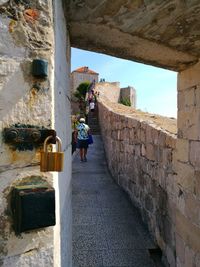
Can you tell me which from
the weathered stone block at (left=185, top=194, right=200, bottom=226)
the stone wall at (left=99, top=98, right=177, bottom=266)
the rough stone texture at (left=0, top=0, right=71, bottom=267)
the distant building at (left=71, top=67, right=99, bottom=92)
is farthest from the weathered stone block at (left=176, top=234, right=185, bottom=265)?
the distant building at (left=71, top=67, right=99, bottom=92)

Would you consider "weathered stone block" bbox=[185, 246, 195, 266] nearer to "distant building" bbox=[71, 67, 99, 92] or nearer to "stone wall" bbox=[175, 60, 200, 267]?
"stone wall" bbox=[175, 60, 200, 267]

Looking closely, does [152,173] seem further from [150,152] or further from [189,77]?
[189,77]

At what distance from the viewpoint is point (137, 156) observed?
17.8 feet

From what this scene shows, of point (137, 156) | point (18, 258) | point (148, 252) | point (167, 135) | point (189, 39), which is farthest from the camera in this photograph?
point (137, 156)

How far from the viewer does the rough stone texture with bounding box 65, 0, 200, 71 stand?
168 centimetres

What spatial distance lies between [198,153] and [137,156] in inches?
104

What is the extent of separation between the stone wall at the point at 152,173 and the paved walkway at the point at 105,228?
0.68 ft

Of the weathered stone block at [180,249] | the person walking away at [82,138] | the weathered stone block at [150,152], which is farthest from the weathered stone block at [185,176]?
the person walking away at [82,138]

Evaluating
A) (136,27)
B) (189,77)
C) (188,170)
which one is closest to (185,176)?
(188,170)

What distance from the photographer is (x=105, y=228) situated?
188 inches

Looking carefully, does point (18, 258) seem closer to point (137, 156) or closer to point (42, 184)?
point (42, 184)

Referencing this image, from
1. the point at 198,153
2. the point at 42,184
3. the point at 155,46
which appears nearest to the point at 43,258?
the point at 42,184

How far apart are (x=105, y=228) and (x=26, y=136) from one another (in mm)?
3907

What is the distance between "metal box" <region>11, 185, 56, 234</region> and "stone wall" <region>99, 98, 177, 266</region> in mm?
2526
